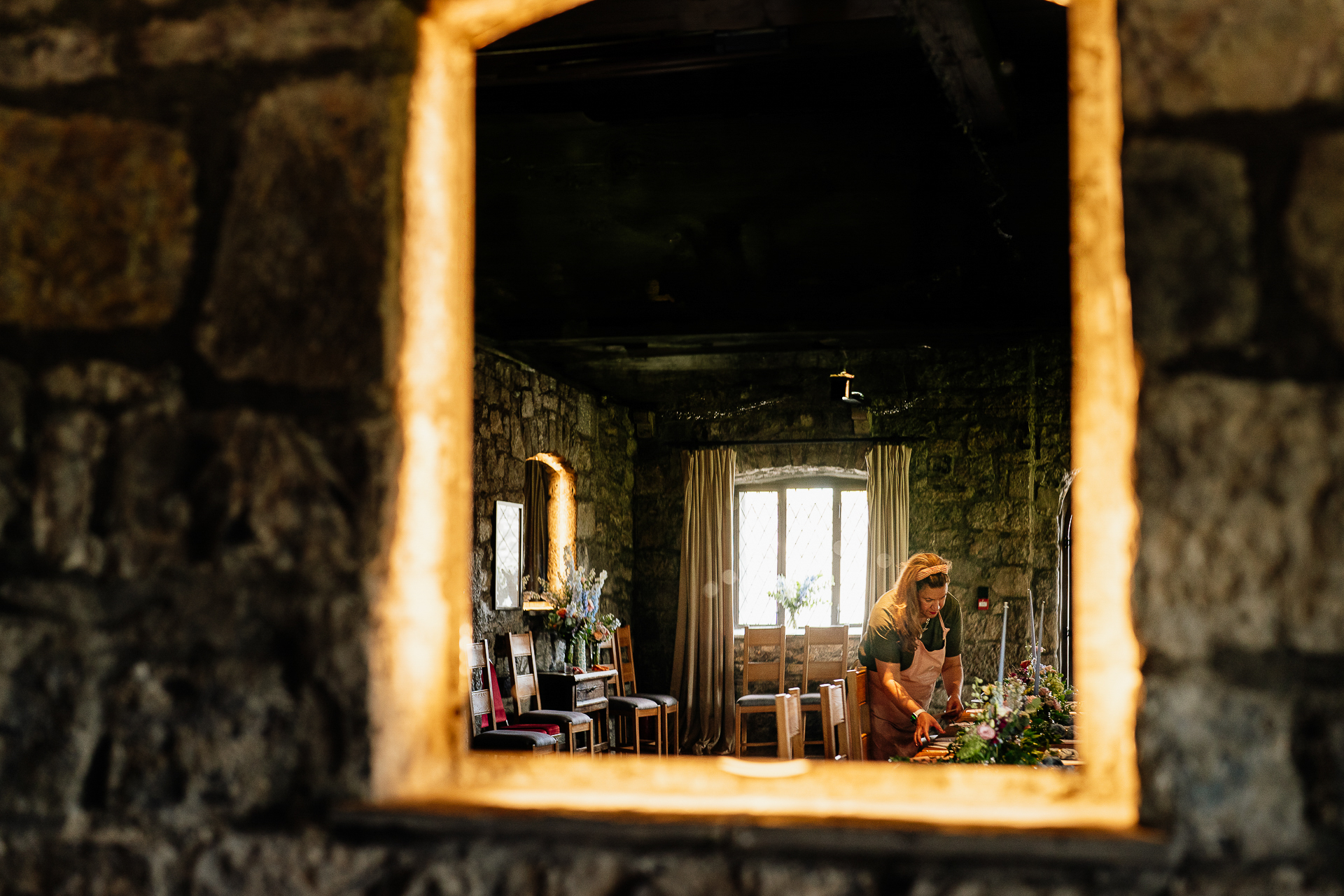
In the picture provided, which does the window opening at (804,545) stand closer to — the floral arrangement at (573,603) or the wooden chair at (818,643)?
the wooden chair at (818,643)

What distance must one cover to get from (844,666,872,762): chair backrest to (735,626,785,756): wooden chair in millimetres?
3163

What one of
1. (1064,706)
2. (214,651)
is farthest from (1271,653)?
(1064,706)

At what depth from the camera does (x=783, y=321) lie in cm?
598

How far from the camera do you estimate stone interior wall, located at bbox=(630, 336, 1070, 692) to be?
8.02m

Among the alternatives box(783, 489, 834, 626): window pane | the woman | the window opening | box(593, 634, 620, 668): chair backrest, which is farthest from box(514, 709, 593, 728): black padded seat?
the woman

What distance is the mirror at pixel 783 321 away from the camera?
372 centimetres

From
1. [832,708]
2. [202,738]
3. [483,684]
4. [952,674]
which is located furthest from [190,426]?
[483,684]

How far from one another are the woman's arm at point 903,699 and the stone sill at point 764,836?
2970 mm

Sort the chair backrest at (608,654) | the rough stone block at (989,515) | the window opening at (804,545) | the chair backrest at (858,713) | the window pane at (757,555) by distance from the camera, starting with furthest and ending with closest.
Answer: the window pane at (757,555), the window opening at (804,545), the chair backrest at (608,654), the rough stone block at (989,515), the chair backrest at (858,713)

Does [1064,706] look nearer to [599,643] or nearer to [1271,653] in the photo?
[1271,653]

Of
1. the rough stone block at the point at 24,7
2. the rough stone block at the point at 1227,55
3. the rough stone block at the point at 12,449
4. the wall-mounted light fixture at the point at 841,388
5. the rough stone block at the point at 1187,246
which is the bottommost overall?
the rough stone block at the point at 12,449

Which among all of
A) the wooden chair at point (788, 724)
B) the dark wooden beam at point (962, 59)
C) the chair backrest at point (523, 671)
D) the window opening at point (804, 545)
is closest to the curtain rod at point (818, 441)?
the window opening at point (804, 545)

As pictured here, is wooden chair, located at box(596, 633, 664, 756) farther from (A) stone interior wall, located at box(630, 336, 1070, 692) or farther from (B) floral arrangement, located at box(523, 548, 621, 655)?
(A) stone interior wall, located at box(630, 336, 1070, 692)

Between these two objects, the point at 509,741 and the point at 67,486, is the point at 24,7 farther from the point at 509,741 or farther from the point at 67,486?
the point at 509,741
